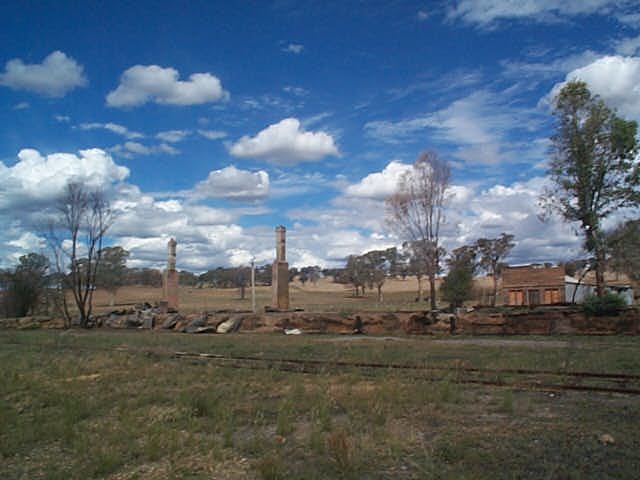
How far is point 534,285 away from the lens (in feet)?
135

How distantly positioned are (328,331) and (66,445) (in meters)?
15.3

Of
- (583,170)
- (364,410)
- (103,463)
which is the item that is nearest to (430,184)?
(583,170)

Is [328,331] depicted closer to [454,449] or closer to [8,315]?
[454,449]

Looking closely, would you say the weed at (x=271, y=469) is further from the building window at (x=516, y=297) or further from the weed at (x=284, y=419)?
the building window at (x=516, y=297)

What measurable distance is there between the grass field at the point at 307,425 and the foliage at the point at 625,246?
16.1 meters

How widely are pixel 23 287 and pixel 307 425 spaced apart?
1310 inches

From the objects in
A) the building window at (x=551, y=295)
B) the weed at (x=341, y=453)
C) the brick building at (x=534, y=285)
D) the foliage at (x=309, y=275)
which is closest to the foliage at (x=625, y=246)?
the building window at (x=551, y=295)

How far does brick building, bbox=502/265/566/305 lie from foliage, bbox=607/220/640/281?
14502 millimetres

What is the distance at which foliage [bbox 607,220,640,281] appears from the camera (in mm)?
24922

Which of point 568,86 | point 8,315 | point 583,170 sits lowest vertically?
point 8,315

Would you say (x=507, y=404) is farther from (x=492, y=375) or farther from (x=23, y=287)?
(x=23, y=287)

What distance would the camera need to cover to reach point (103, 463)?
17.1 ft

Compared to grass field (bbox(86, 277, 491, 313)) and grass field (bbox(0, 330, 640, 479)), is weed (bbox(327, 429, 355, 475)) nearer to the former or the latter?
grass field (bbox(0, 330, 640, 479))

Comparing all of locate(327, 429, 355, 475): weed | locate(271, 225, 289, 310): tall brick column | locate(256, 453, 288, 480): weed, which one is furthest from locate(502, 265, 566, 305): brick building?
locate(256, 453, 288, 480): weed
